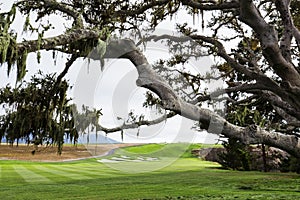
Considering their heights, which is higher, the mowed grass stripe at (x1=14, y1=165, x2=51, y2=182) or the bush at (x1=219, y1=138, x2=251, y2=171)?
the bush at (x1=219, y1=138, x2=251, y2=171)

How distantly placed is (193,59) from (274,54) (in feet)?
21.4

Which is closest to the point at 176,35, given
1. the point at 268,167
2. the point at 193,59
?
the point at 193,59

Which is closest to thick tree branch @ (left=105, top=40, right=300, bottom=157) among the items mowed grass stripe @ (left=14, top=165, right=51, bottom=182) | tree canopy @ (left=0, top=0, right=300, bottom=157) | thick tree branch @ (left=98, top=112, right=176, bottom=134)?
tree canopy @ (left=0, top=0, right=300, bottom=157)

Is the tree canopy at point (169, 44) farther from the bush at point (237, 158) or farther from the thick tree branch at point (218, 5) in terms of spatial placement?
the bush at point (237, 158)

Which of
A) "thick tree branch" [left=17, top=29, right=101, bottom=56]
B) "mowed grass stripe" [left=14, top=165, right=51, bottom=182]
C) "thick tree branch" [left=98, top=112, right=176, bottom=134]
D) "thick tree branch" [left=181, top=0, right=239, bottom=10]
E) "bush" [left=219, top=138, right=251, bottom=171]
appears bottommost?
"mowed grass stripe" [left=14, top=165, right=51, bottom=182]

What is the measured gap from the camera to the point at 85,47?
562 centimetres

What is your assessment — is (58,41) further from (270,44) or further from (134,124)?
(134,124)

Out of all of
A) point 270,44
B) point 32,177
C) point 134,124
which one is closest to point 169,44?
Result: point 134,124

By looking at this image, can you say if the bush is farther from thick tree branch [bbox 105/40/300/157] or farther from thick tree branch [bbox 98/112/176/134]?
thick tree branch [bbox 105/40/300/157]

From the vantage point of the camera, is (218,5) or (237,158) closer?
(218,5)

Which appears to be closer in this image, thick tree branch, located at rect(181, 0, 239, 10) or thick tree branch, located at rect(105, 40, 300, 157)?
thick tree branch, located at rect(105, 40, 300, 157)

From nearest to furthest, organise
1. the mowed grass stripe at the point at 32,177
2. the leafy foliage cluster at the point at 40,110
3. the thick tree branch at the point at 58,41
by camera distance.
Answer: the thick tree branch at the point at 58,41 → the leafy foliage cluster at the point at 40,110 → the mowed grass stripe at the point at 32,177

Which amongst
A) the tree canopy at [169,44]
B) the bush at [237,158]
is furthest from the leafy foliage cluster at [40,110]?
the bush at [237,158]

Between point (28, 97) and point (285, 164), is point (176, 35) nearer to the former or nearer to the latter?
point (28, 97)
